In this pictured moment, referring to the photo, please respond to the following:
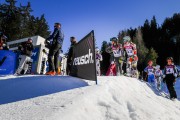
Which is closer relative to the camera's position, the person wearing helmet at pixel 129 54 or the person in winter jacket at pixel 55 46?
the person in winter jacket at pixel 55 46

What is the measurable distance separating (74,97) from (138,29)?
52.2 metres

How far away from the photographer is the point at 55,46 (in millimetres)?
9734

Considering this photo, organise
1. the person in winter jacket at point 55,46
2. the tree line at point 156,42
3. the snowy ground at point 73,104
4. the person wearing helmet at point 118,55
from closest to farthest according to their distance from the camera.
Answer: the snowy ground at point 73,104, the person in winter jacket at point 55,46, the person wearing helmet at point 118,55, the tree line at point 156,42

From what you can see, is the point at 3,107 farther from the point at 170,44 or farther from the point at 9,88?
the point at 170,44

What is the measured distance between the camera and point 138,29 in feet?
184

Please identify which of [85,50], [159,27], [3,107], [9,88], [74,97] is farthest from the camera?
[159,27]

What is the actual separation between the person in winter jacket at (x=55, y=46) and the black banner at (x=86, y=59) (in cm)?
159

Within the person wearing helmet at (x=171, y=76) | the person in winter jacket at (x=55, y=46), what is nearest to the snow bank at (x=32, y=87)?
the person in winter jacket at (x=55, y=46)

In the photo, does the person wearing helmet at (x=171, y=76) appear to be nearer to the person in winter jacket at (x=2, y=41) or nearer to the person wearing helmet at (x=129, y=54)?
the person wearing helmet at (x=129, y=54)

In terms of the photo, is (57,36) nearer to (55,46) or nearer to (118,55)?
(55,46)

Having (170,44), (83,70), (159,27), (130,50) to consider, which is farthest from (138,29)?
(83,70)

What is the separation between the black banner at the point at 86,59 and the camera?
7.28m

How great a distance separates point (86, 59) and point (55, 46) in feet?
8.26

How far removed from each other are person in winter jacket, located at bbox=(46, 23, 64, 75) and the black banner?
5.23ft
